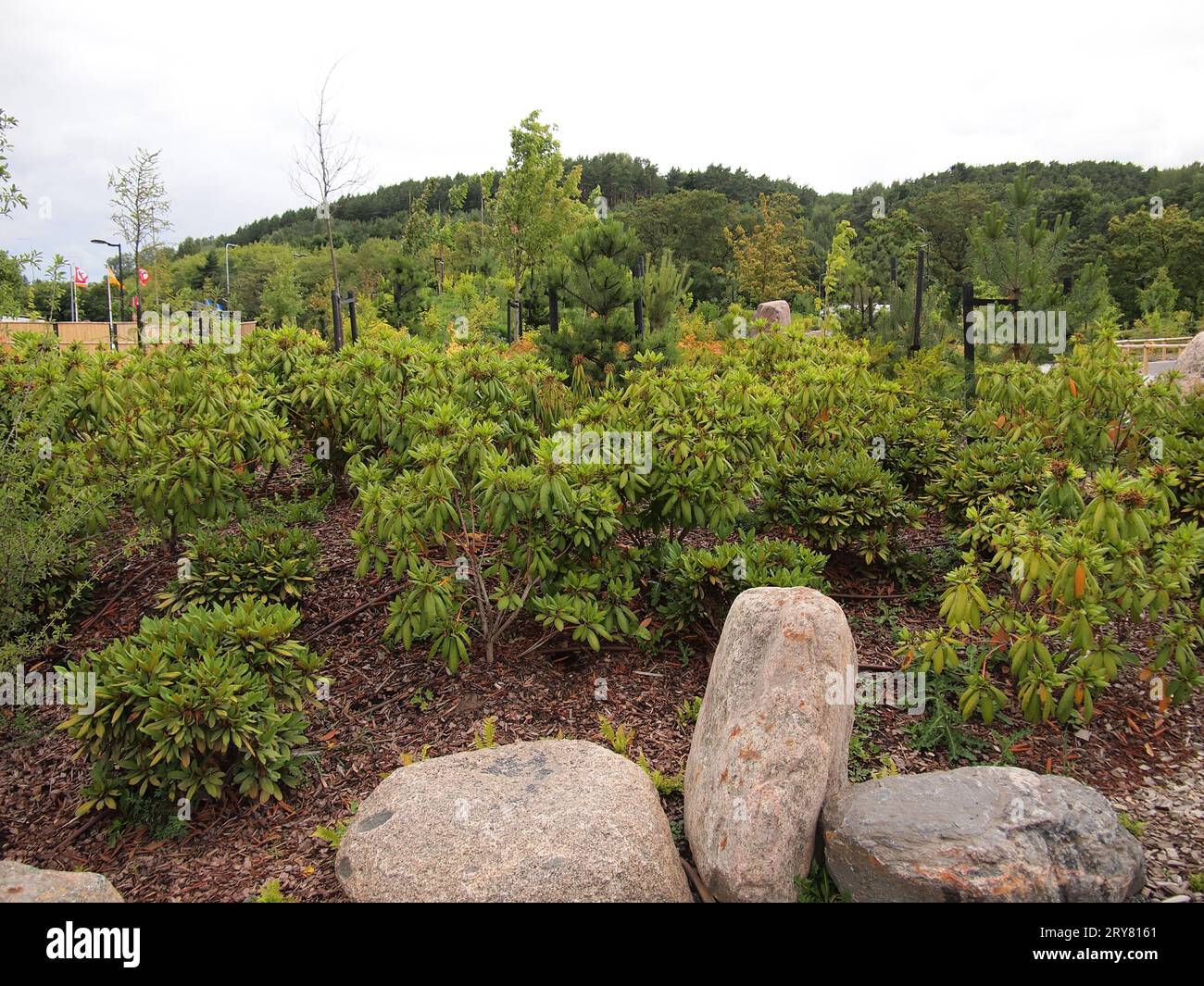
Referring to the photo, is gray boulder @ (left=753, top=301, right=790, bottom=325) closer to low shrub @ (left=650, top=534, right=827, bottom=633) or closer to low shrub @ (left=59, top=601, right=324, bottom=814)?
low shrub @ (left=650, top=534, right=827, bottom=633)

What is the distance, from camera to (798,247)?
32.4m

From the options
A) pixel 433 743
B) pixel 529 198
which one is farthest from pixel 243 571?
pixel 529 198

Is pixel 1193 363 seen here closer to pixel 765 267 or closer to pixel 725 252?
pixel 765 267

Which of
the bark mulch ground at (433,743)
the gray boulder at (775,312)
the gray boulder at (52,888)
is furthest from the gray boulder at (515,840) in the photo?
the gray boulder at (775,312)

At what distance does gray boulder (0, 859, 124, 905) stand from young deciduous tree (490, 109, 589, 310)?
49.1ft

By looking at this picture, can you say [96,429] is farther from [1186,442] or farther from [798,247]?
[798,247]

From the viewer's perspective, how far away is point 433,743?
15.0ft

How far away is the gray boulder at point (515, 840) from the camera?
3193 mm

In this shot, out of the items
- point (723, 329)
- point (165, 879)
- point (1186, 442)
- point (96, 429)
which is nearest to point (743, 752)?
point (165, 879)

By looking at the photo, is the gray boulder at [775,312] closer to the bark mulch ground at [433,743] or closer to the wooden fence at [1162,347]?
the wooden fence at [1162,347]

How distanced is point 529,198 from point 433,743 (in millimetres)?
15003

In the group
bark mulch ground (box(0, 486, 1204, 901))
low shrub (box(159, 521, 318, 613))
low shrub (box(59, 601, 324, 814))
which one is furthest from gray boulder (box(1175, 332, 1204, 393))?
low shrub (box(59, 601, 324, 814))

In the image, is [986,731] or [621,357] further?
[621,357]

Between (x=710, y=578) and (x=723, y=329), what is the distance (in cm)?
1307
